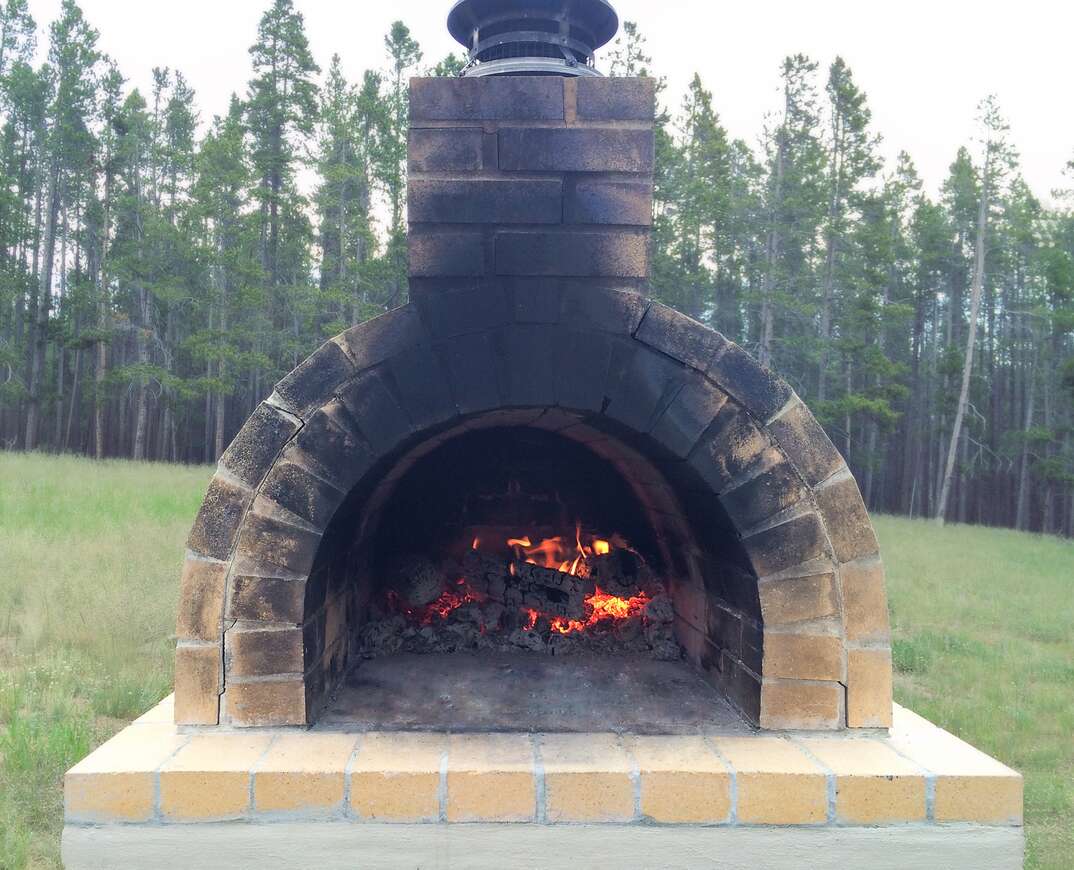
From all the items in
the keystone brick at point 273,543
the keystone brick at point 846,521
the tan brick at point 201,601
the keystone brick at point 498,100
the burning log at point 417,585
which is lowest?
the burning log at point 417,585

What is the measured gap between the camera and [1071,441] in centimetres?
2586

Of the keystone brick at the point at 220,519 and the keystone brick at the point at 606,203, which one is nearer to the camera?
the keystone brick at the point at 220,519

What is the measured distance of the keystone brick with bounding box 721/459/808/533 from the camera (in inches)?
114

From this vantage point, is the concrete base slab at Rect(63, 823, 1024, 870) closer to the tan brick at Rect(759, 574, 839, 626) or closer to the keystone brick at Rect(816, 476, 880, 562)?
the tan brick at Rect(759, 574, 839, 626)

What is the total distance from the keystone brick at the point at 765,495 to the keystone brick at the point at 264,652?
171cm

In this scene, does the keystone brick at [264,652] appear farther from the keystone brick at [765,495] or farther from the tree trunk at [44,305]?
the tree trunk at [44,305]

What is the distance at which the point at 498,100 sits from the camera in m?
3.04

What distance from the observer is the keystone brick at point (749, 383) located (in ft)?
9.64

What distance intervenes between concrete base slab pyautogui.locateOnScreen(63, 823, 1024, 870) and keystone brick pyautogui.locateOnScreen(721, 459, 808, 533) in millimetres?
1069

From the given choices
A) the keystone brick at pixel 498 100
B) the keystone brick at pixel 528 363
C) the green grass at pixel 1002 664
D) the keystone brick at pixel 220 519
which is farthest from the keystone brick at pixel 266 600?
the green grass at pixel 1002 664

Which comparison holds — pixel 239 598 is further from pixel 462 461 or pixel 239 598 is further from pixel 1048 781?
pixel 1048 781

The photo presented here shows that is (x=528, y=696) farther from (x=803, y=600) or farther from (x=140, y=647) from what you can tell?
(x=140, y=647)

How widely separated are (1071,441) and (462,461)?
1110 inches

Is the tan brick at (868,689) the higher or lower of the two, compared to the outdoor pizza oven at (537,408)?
lower
